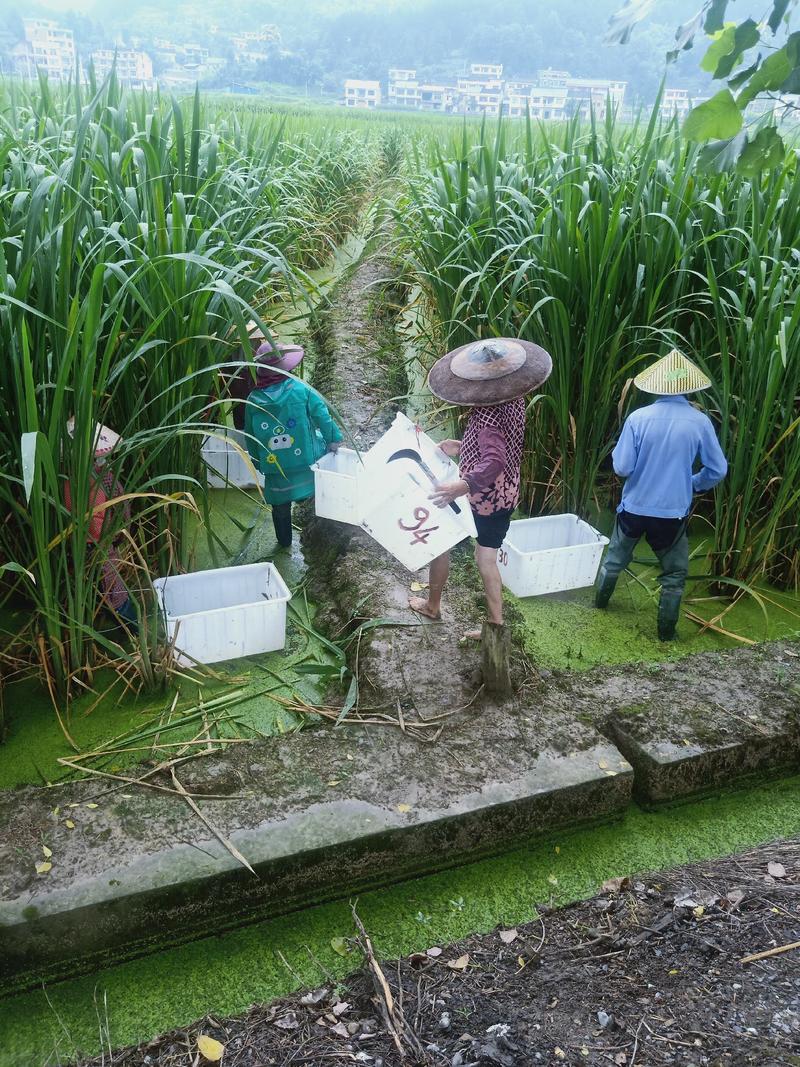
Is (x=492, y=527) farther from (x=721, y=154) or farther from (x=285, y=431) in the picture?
(x=721, y=154)

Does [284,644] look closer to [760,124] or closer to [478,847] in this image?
[478,847]

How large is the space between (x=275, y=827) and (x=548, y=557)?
1.46 m

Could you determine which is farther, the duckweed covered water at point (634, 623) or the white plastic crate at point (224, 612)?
the duckweed covered water at point (634, 623)

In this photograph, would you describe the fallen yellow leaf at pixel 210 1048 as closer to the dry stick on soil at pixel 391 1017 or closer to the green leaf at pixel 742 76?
the dry stick on soil at pixel 391 1017

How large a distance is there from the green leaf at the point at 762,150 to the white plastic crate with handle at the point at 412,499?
130cm

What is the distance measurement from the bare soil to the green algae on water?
0.06m

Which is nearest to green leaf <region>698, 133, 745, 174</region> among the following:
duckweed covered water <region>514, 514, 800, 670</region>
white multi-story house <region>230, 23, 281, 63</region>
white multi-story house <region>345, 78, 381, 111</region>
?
duckweed covered water <region>514, 514, 800, 670</region>

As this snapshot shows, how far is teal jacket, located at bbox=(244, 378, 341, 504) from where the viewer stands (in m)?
2.71

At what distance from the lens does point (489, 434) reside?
7.44 feet

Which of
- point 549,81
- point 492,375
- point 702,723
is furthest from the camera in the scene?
point 549,81

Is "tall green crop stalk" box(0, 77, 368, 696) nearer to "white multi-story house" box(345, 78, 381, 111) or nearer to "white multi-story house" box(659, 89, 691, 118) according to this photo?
"white multi-story house" box(659, 89, 691, 118)

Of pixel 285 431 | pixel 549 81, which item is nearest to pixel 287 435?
pixel 285 431

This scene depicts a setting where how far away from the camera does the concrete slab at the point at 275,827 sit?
1.43 metres

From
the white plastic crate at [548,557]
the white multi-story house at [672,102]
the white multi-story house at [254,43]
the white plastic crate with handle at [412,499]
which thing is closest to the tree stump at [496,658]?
the white plastic crate with handle at [412,499]
